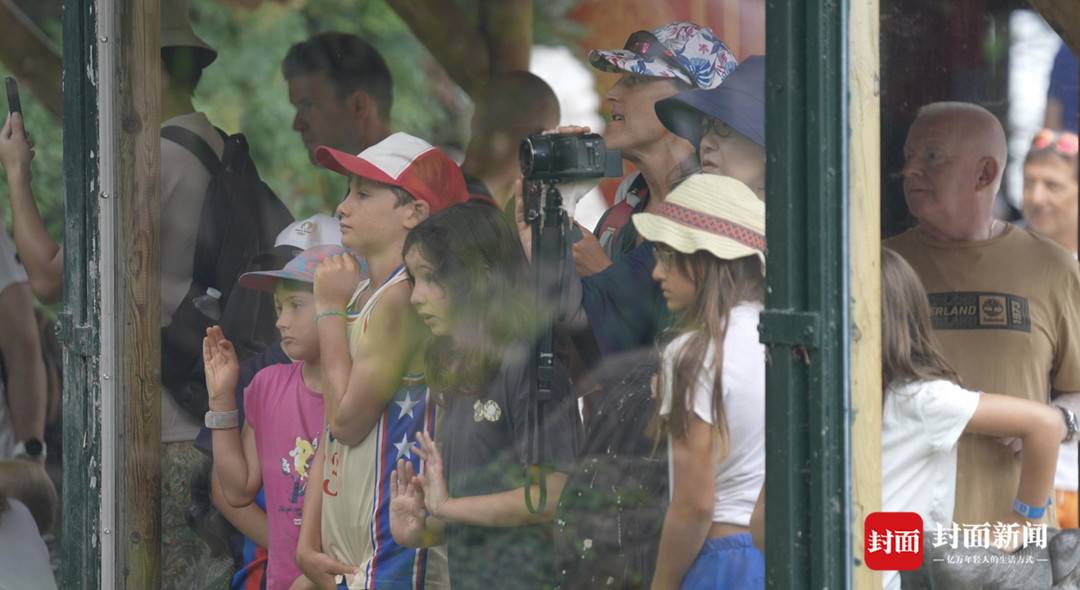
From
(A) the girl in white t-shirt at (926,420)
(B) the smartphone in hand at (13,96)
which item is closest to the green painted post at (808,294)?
(A) the girl in white t-shirt at (926,420)

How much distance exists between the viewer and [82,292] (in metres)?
4.30

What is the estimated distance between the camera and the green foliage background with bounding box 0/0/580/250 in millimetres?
4012

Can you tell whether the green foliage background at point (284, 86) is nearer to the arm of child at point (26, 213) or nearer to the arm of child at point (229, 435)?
the arm of child at point (229, 435)

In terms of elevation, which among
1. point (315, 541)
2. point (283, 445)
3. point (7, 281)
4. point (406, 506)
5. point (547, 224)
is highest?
point (547, 224)

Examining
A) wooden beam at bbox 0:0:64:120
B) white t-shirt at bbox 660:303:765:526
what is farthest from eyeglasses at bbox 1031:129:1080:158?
wooden beam at bbox 0:0:64:120

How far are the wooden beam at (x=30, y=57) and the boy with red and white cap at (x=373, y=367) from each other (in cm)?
131

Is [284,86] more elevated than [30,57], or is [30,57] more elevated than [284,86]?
[30,57]

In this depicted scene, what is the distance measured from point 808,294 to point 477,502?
1.19 metres

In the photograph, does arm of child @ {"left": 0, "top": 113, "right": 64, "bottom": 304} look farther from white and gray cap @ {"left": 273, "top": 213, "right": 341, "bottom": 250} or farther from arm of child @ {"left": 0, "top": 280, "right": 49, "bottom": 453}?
white and gray cap @ {"left": 273, "top": 213, "right": 341, "bottom": 250}

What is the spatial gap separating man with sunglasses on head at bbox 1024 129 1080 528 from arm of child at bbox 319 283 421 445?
4.89 ft

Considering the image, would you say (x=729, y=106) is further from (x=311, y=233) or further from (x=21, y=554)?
(x=21, y=554)

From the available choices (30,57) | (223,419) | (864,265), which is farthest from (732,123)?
(30,57)

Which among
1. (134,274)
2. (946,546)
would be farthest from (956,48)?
(134,274)

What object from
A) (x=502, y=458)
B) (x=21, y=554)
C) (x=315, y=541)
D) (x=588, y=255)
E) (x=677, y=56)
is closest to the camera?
(x=677, y=56)
